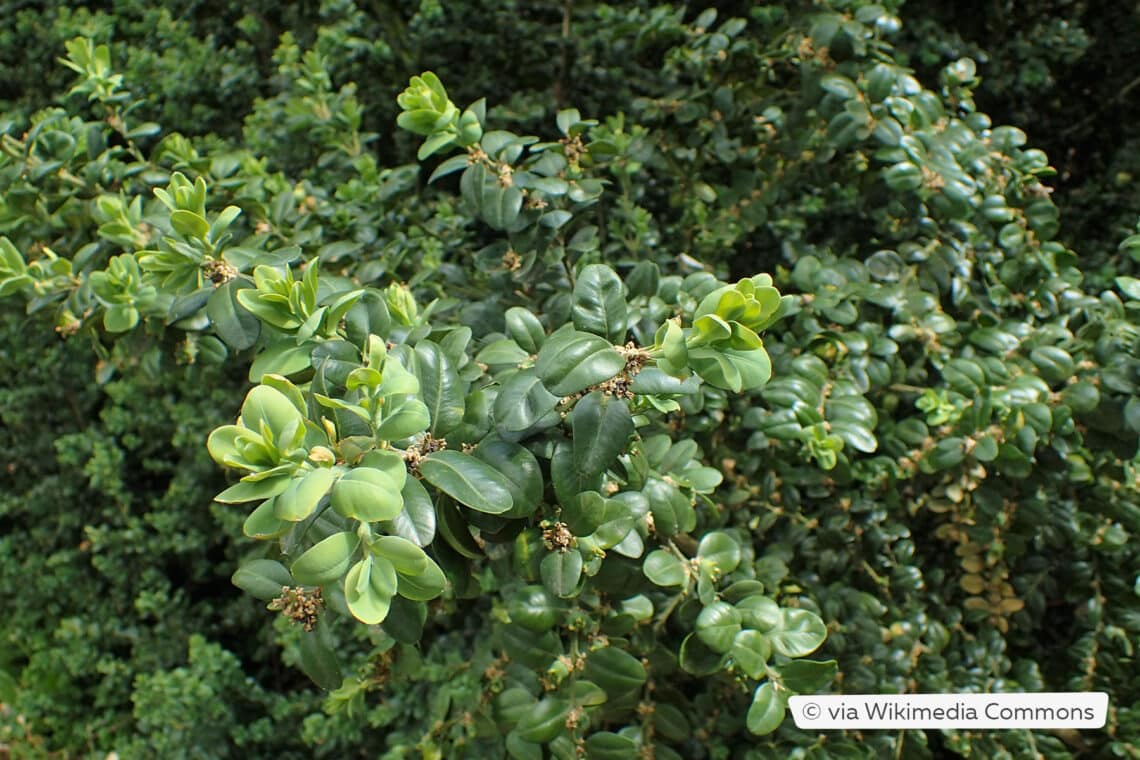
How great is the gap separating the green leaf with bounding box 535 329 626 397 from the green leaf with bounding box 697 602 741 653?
1.46 ft

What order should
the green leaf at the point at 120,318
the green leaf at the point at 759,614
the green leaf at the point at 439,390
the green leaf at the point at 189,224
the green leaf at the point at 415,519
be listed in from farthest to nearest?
the green leaf at the point at 120,318 → the green leaf at the point at 759,614 → the green leaf at the point at 189,224 → the green leaf at the point at 439,390 → the green leaf at the point at 415,519

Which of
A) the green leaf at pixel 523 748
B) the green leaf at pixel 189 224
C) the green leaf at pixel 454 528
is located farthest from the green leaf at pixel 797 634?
the green leaf at pixel 189 224

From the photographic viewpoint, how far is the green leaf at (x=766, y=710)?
118cm

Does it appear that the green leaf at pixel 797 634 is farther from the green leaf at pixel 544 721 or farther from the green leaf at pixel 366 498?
the green leaf at pixel 366 498

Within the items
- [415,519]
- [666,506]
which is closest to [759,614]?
[666,506]

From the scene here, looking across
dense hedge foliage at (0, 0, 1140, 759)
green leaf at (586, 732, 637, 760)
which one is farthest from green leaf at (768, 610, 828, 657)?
green leaf at (586, 732, 637, 760)

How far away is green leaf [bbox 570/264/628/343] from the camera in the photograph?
3.30 ft

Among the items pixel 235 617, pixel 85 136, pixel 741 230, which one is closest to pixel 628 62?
pixel 741 230

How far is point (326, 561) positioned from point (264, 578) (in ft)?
1.07

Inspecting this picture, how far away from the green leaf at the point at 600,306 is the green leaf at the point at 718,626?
420mm

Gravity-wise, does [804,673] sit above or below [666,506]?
below

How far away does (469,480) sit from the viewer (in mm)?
891

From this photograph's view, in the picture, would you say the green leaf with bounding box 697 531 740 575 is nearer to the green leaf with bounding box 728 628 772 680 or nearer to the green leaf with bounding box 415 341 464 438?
the green leaf with bounding box 728 628 772 680

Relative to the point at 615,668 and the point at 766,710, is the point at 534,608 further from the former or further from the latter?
the point at 766,710
